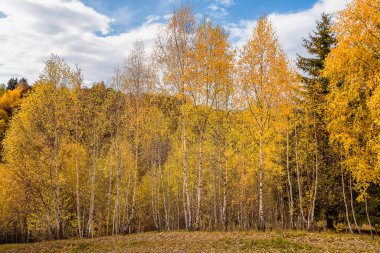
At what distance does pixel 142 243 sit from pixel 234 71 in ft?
48.8

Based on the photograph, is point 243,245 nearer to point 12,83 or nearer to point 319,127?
point 319,127

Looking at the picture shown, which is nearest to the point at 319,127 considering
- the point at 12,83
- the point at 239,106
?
the point at 239,106

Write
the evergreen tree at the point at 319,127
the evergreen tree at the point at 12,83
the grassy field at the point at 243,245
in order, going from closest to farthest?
the grassy field at the point at 243,245 → the evergreen tree at the point at 319,127 → the evergreen tree at the point at 12,83

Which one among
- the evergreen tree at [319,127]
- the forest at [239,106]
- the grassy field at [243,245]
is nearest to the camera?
the grassy field at [243,245]

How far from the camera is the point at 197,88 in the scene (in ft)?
78.8

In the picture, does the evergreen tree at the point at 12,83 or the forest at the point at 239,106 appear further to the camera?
the evergreen tree at the point at 12,83

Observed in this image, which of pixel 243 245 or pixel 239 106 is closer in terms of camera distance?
pixel 243 245

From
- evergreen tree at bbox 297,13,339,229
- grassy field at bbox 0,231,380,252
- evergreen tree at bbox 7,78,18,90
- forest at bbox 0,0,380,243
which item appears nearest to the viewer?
grassy field at bbox 0,231,380,252

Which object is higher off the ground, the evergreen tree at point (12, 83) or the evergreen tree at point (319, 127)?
the evergreen tree at point (12, 83)

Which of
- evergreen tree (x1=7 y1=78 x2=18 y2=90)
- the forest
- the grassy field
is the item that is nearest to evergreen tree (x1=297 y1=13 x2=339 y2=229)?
the forest

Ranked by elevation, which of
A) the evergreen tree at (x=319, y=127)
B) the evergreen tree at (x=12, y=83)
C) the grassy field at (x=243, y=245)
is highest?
the evergreen tree at (x=12, y=83)

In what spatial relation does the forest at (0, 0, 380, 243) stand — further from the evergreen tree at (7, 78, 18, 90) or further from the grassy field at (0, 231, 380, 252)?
the evergreen tree at (7, 78, 18, 90)

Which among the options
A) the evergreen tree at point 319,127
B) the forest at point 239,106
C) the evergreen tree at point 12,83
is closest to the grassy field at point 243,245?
the forest at point 239,106

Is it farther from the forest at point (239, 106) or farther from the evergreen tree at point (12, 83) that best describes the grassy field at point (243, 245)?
the evergreen tree at point (12, 83)
